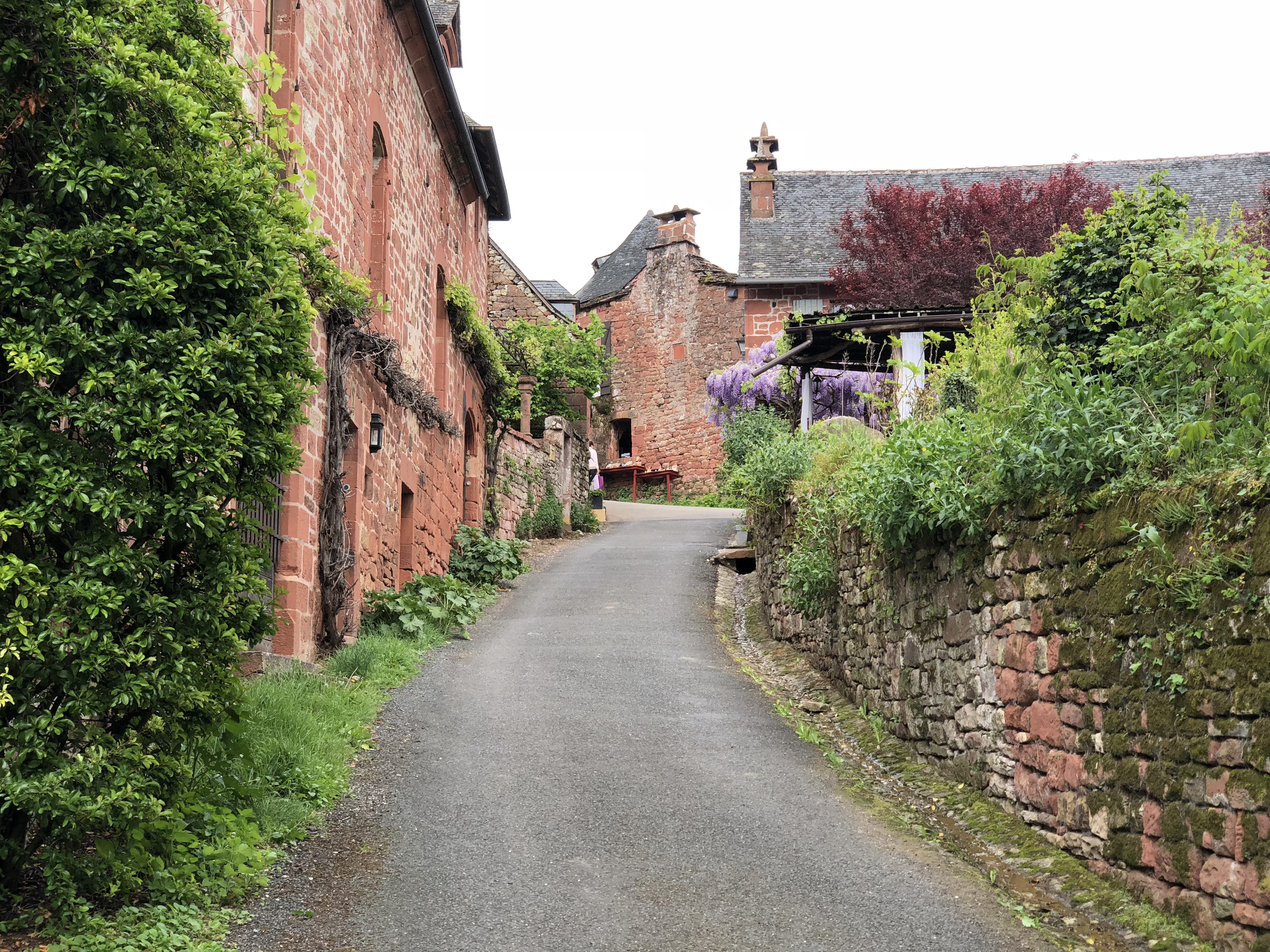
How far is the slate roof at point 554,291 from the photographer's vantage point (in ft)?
114

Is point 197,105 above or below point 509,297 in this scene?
below

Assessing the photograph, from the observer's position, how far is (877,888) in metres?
5.61

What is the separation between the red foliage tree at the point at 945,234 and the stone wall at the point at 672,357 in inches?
202

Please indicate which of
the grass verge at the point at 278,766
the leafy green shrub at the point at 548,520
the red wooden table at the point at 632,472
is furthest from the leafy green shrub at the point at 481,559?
the red wooden table at the point at 632,472

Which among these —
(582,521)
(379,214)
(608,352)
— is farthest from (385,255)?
(608,352)

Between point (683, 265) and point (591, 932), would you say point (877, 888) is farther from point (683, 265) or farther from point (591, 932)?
point (683, 265)

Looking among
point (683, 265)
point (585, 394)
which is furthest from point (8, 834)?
point (683, 265)

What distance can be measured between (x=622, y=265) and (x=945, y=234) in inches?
504

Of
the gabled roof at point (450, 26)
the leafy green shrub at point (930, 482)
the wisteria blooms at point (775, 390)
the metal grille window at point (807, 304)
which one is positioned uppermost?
the gabled roof at point (450, 26)

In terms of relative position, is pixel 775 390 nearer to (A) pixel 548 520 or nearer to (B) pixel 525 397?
(B) pixel 525 397

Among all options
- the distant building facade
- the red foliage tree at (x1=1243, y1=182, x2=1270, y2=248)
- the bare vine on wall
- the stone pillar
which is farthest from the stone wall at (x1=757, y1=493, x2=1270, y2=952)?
the distant building facade

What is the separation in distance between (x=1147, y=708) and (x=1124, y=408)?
149 cm

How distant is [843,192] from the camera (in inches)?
1159

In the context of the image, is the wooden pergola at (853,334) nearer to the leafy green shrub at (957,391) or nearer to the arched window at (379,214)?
the leafy green shrub at (957,391)
